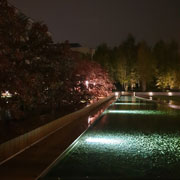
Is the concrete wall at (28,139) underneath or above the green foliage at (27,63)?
underneath

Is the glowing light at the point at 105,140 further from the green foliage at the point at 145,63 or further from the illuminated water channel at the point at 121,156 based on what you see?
the green foliage at the point at 145,63

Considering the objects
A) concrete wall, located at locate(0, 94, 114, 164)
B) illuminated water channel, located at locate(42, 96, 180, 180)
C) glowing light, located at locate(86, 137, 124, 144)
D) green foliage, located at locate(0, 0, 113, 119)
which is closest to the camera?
illuminated water channel, located at locate(42, 96, 180, 180)

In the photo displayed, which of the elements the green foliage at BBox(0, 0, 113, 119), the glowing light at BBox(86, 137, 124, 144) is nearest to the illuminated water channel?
the glowing light at BBox(86, 137, 124, 144)

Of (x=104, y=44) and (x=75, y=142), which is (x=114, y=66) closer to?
(x=104, y=44)

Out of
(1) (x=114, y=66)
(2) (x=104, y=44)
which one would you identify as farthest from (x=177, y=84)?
(2) (x=104, y=44)

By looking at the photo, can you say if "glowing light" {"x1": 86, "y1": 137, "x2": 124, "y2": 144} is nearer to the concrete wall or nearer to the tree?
the concrete wall

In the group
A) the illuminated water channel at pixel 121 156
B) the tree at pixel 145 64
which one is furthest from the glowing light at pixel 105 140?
the tree at pixel 145 64

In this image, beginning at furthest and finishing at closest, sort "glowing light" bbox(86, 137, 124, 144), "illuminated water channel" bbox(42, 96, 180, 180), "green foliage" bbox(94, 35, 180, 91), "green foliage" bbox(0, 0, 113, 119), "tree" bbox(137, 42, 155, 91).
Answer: "tree" bbox(137, 42, 155, 91) → "green foliage" bbox(94, 35, 180, 91) → "glowing light" bbox(86, 137, 124, 144) → "green foliage" bbox(0, 0, 113, 119) → "illuminated water channel" bbox(42, 96, 180, 180)

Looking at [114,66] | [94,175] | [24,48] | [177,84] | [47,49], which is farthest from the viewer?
[114,66]

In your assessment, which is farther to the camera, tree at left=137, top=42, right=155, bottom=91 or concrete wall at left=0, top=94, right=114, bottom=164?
tree at left=137, top=42, right=155, bottom=91

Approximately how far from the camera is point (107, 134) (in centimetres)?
1342

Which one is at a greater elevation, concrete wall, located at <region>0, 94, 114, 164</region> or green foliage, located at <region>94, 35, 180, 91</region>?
green foliage, located at <region>94, 35, 180, 91</region>

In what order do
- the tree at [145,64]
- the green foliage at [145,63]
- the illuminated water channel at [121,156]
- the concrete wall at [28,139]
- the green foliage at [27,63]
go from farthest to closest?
the tree at [145,64] < the green foliage at [145,63] < the green foliage at [27,63] < the concrete wall at [28,139] < the illuminated water channel at [121,156]

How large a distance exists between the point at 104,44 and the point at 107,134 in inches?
3422
